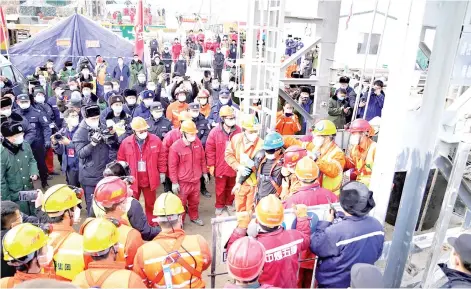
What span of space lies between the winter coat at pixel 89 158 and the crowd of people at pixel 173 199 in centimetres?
2

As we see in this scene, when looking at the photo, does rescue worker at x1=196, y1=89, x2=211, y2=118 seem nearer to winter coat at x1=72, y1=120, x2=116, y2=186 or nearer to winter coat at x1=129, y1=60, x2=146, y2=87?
winter coat at x1=72, y1=120, x2=116, y2=186

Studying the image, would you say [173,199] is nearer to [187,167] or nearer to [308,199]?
[308,199]

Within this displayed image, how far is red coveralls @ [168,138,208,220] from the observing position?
19.4ft

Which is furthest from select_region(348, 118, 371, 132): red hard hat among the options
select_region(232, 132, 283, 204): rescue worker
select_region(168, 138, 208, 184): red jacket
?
select_region(168, 138, 208, 184): red jacket

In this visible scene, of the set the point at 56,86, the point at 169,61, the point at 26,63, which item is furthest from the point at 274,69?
the point at 169,61

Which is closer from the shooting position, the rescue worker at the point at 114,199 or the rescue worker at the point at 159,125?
the rescue worker at the point at 114,199

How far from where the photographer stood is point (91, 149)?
213 inches

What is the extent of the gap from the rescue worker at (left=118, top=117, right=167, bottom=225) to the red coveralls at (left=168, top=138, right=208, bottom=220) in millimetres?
186

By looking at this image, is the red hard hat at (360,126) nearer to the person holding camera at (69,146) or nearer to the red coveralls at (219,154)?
the red coveralls at (219,154)

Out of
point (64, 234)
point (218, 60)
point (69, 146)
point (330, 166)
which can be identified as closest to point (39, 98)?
point (69, 146)

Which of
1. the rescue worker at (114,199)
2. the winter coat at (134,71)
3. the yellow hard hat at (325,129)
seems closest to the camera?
the rescue worker at (114,199)

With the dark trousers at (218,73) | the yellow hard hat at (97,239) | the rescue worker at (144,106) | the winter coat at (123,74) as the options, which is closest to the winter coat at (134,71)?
the winter coat at (123,74)

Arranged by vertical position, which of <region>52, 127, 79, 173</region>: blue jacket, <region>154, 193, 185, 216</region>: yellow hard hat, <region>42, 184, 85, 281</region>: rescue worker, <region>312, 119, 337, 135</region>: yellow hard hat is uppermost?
<region>312, 119, 337, 135</region>: yellow hard hat

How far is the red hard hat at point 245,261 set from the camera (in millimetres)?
2562
